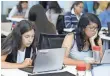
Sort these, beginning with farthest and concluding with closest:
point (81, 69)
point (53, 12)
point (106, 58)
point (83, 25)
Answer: point (53, 12)
point (83, 25)
point (106, 58)
point (81, 69)

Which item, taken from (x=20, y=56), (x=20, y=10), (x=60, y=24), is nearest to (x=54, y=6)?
(x=20, y=10)

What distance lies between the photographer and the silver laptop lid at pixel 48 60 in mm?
2199

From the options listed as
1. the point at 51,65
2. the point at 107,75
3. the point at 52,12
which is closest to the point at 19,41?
the point at 51,65

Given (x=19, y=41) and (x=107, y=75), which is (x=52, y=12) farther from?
(x=107, y=75)

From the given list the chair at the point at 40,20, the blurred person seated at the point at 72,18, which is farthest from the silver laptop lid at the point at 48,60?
the blurred person seated at the point at 72,18

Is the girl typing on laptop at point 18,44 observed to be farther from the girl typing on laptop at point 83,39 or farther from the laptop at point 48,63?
the girl typing on laptop at point 83,39

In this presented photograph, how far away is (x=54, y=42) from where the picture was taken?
9.58 ft

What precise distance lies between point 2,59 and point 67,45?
2.24 feet

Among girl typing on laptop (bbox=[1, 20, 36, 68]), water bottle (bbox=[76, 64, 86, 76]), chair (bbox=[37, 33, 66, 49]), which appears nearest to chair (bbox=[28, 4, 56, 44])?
chair (bbox=[37, 33, 66, 49])

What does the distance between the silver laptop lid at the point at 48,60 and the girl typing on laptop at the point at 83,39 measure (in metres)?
0.38

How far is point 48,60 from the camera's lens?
2258 mm

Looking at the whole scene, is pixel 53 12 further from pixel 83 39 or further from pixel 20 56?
pixel 20 56

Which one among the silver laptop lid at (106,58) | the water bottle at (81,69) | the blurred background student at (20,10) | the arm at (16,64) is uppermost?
the blurred background student at (20,10)

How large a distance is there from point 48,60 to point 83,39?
0.70 metres
